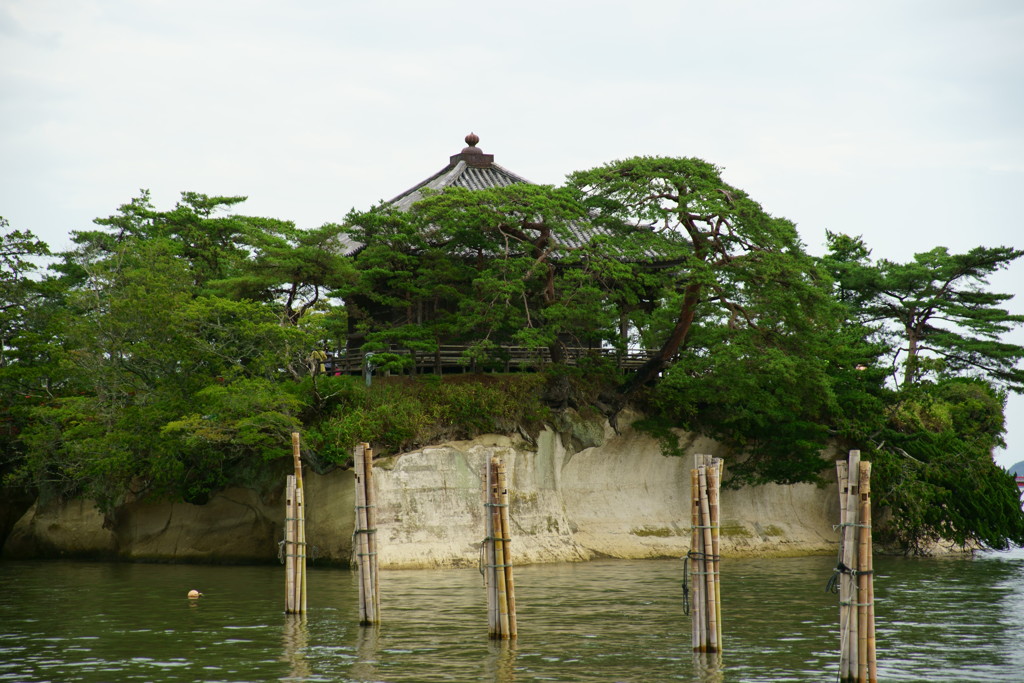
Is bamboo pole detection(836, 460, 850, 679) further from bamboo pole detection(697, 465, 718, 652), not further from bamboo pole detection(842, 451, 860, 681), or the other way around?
bamboo pole detection(697, 465, 718, 652)

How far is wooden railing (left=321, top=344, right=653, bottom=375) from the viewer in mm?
33125

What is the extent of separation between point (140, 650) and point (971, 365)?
34786 millimetres

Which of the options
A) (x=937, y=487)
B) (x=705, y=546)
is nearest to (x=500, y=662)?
(x=705, y=546)

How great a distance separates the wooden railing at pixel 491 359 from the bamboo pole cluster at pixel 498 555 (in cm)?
1612

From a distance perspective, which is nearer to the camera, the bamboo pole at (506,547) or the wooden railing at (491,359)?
the bamboo pole at (506,547)

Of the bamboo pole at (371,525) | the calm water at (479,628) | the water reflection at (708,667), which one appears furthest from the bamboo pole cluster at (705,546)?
the bamboo pole at (371,525)

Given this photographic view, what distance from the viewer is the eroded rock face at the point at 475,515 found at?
95.6 feet

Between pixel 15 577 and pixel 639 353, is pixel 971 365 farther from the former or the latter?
pixel 15 577

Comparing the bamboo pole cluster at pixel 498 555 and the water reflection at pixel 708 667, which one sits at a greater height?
the bamboo pole cluster at pixel 498 555

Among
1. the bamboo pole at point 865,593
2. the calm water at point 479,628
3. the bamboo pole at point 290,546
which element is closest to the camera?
the bamboo pole at point 865,593

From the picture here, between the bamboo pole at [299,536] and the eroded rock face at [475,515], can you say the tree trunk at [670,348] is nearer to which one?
the eroded rock face at [475,515]

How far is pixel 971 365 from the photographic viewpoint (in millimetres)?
42312

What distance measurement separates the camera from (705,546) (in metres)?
14.0

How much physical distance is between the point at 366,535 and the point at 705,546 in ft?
17.9
